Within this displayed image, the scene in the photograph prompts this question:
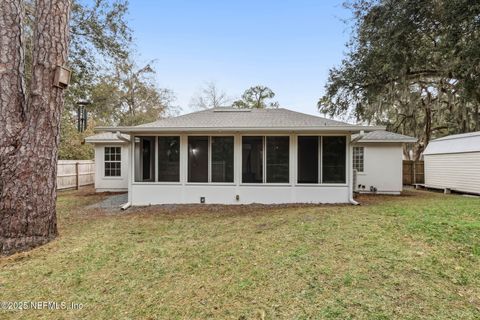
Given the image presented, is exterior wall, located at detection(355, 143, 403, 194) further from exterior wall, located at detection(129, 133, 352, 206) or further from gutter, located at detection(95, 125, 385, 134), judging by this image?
gutter, located at detection(95, 125, 385, 134)

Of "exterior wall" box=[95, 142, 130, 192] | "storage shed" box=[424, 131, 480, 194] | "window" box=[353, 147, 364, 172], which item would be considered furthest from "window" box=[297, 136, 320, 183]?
"exterior wall" box=[95, 142, 130, 192]

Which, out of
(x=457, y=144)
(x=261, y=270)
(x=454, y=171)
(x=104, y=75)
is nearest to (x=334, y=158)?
(x=261, y=270)

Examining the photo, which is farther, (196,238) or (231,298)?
(196,238)

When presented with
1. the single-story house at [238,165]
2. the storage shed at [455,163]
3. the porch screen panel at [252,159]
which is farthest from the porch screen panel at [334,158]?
the storage shed at [455,163]

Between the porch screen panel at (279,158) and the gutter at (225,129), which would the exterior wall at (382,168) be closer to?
the gutter at (225,129)

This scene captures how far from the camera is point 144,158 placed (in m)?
7.84

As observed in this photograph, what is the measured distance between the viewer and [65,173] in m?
11.9

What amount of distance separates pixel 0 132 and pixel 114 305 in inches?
133

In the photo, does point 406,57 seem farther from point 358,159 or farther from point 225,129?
point 225,129

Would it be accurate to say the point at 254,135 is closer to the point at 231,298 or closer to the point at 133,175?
the point at 133,175

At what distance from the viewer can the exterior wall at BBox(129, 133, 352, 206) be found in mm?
7625

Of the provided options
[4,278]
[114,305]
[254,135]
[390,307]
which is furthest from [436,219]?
[4,278]

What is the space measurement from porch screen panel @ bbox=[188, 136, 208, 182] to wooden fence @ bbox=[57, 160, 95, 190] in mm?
7428

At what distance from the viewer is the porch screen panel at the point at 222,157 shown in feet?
25.4
